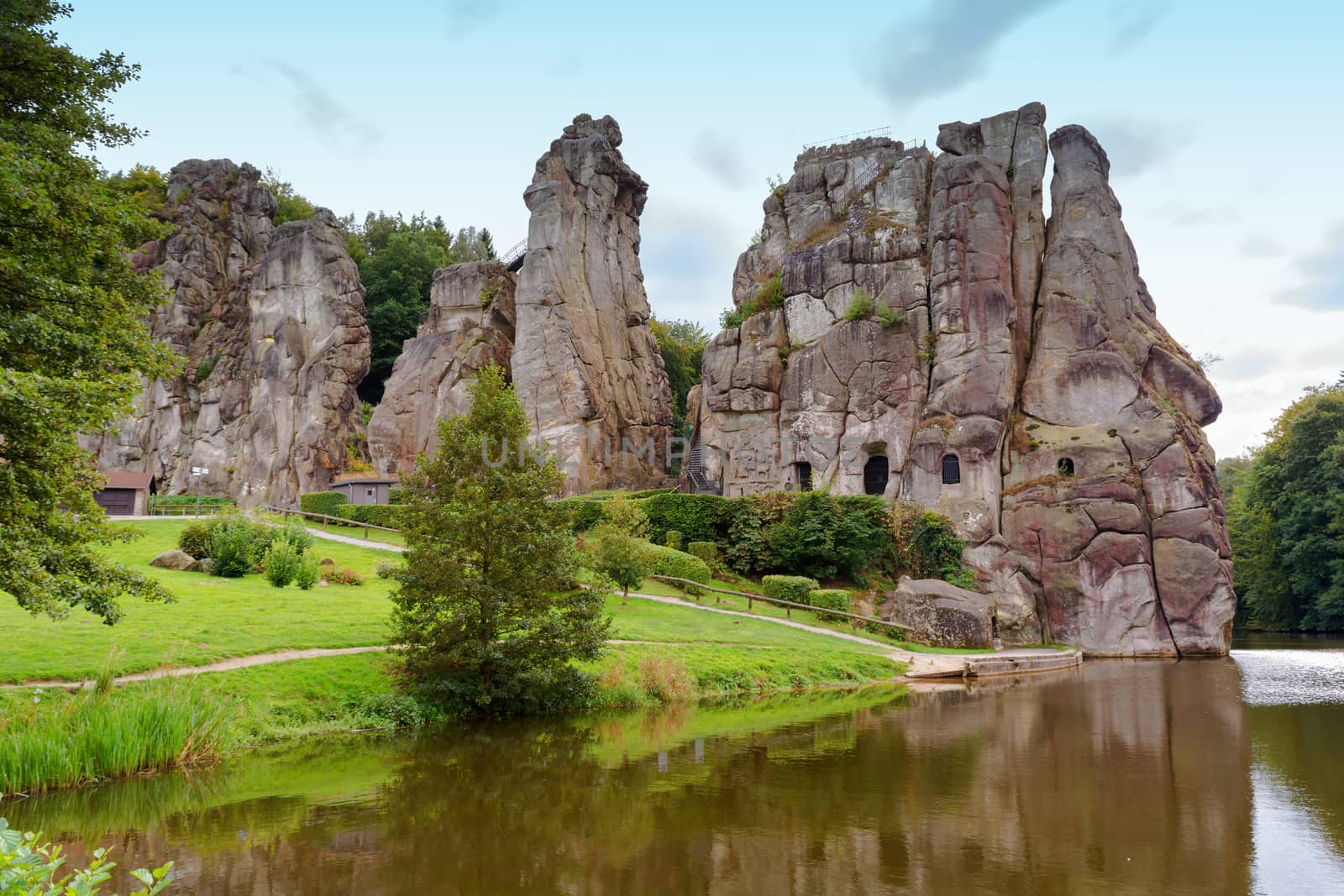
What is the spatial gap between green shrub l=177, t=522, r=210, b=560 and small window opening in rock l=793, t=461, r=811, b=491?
25.8 meters

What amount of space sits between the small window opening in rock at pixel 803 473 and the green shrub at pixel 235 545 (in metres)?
24.3

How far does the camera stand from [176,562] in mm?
24984

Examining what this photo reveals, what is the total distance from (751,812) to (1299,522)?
4734cm

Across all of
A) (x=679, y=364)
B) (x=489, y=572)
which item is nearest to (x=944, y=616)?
(x=489, y=572)

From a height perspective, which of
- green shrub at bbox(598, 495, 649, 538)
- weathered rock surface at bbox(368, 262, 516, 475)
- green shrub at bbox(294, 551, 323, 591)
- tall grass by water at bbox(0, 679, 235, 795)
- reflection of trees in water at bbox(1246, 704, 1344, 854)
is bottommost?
reflection of trees in water at bbox(1246, 704, 1344, 854)

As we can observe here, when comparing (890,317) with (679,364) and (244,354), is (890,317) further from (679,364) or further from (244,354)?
(244,354)

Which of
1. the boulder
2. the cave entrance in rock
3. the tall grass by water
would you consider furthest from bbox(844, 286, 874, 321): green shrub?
the tall grass by water

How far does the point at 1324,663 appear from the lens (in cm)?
2788

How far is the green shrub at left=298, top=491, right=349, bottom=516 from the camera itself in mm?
40500

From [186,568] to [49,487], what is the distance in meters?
16.3

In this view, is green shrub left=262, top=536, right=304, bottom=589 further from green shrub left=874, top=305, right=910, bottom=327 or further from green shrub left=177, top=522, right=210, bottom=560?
green shrub left=874, top=305, right=910, bottom=327

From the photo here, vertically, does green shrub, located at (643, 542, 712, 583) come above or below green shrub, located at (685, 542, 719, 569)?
below

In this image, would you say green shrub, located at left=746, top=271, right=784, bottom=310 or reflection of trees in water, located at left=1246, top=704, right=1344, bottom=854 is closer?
reflection of trees in water, located at left=1246, top=704, right=1344, bottom=854

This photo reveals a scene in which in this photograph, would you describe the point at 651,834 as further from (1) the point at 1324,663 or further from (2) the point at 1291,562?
(2) the point at 1291,562
